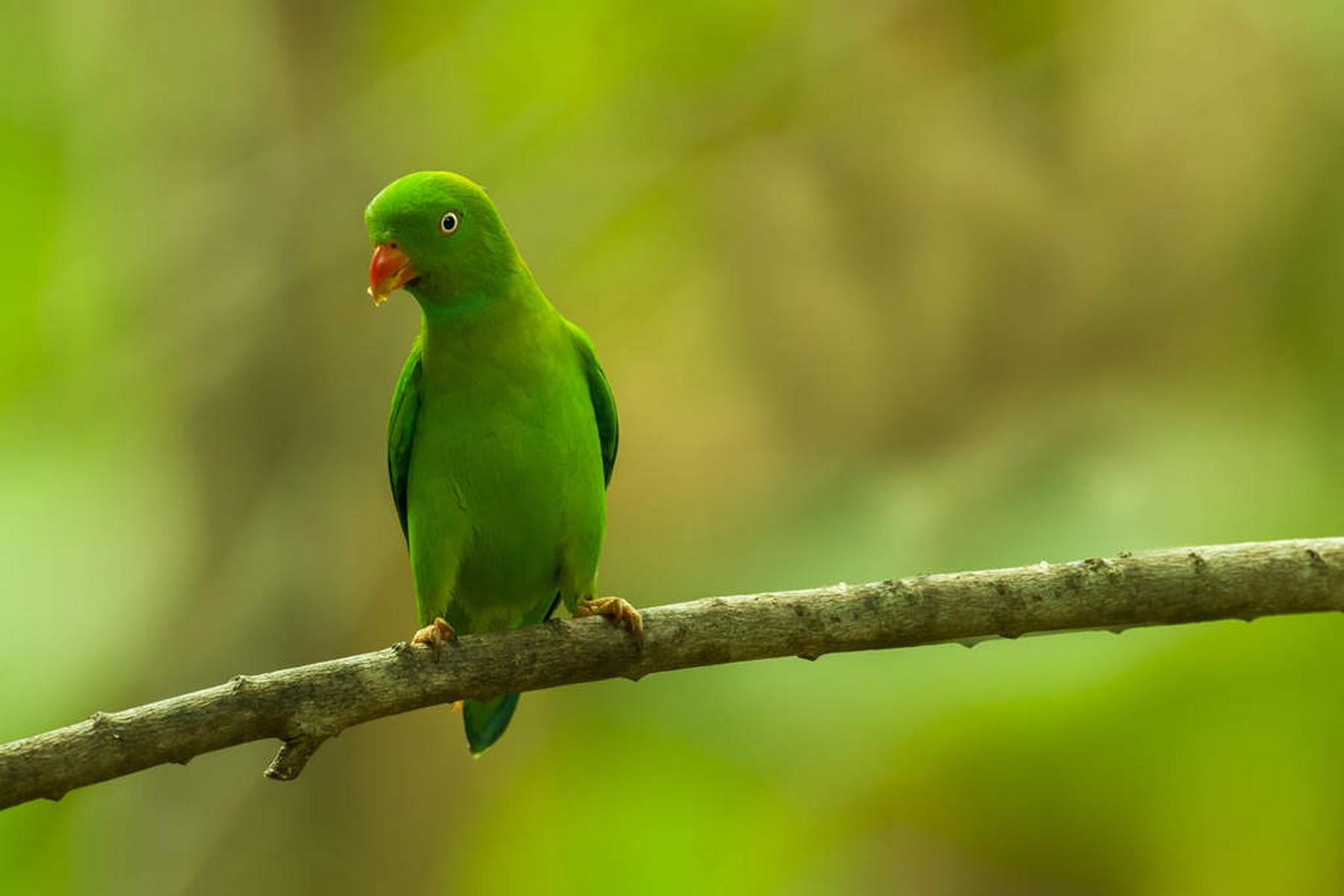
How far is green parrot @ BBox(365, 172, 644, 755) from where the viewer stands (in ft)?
10.9

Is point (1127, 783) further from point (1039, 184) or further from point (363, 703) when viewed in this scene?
point (363, 703)

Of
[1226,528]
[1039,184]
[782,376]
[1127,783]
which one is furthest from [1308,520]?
[782,376]

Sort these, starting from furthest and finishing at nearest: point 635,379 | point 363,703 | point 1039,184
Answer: point 635,379 → point 1039,184 → point 363,703

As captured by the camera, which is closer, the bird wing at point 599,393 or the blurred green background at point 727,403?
Answer: the bird wing at point 599,393

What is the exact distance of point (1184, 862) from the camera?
5754 mm

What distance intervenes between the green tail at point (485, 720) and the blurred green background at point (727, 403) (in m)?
2.01

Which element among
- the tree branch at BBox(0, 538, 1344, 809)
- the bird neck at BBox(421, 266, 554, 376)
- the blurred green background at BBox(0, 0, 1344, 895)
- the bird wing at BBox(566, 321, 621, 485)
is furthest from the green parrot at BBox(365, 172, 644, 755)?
the blurred green background at BBox(0, 0, 1344, 895)

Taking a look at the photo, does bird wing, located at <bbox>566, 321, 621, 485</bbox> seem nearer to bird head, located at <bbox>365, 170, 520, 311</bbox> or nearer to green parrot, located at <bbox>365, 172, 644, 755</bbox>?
green parrot, located at <bbox>365, 172, 644, 755</bbox>

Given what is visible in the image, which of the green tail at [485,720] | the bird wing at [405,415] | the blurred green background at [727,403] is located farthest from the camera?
the blurred green background at [727,403]

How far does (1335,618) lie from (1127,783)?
3.58 ft

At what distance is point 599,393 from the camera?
12.4ft

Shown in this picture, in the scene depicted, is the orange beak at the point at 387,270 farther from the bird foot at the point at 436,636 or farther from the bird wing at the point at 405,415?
the bird foot at the point at 436,636

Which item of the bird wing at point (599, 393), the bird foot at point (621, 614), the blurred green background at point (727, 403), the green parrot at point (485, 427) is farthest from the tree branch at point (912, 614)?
the blurred green background at point (727, 403)

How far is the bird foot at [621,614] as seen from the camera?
290 centimetres
